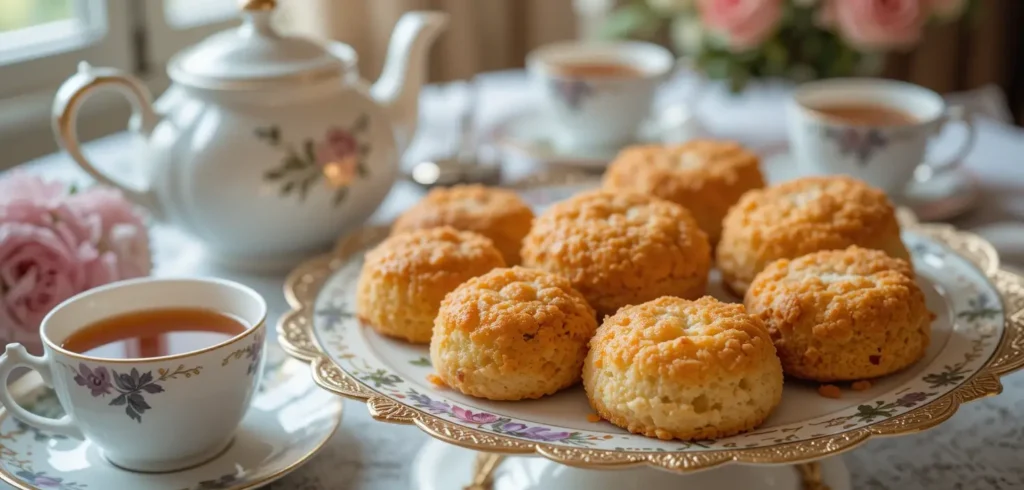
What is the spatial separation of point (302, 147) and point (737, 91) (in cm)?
90

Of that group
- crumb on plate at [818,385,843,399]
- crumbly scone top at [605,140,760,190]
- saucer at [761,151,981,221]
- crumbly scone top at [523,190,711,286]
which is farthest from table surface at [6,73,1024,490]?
crumbly scone top at [605,140,760,190]

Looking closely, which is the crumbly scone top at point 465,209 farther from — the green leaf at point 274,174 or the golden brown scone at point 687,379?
the golden brown scone at point 687,379

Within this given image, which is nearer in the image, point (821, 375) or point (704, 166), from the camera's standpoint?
point (821, 375)

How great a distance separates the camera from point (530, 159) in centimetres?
157

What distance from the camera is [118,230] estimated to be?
1126 mm

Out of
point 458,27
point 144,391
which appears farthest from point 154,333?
point 458,27

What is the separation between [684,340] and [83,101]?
31.6 inches

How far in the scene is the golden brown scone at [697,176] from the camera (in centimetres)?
113

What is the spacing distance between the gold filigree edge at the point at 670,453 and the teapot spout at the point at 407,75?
0.41 m

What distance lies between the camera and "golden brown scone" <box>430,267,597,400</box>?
2.62 feet

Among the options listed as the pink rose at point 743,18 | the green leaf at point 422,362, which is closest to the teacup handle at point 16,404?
the green leaf at point 422,362

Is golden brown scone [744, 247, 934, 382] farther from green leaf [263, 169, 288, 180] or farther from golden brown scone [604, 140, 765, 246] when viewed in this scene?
green leaf [263, 169, 288, 180]

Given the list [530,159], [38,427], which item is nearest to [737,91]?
[530,159]

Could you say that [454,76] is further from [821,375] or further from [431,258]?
[821,375]
